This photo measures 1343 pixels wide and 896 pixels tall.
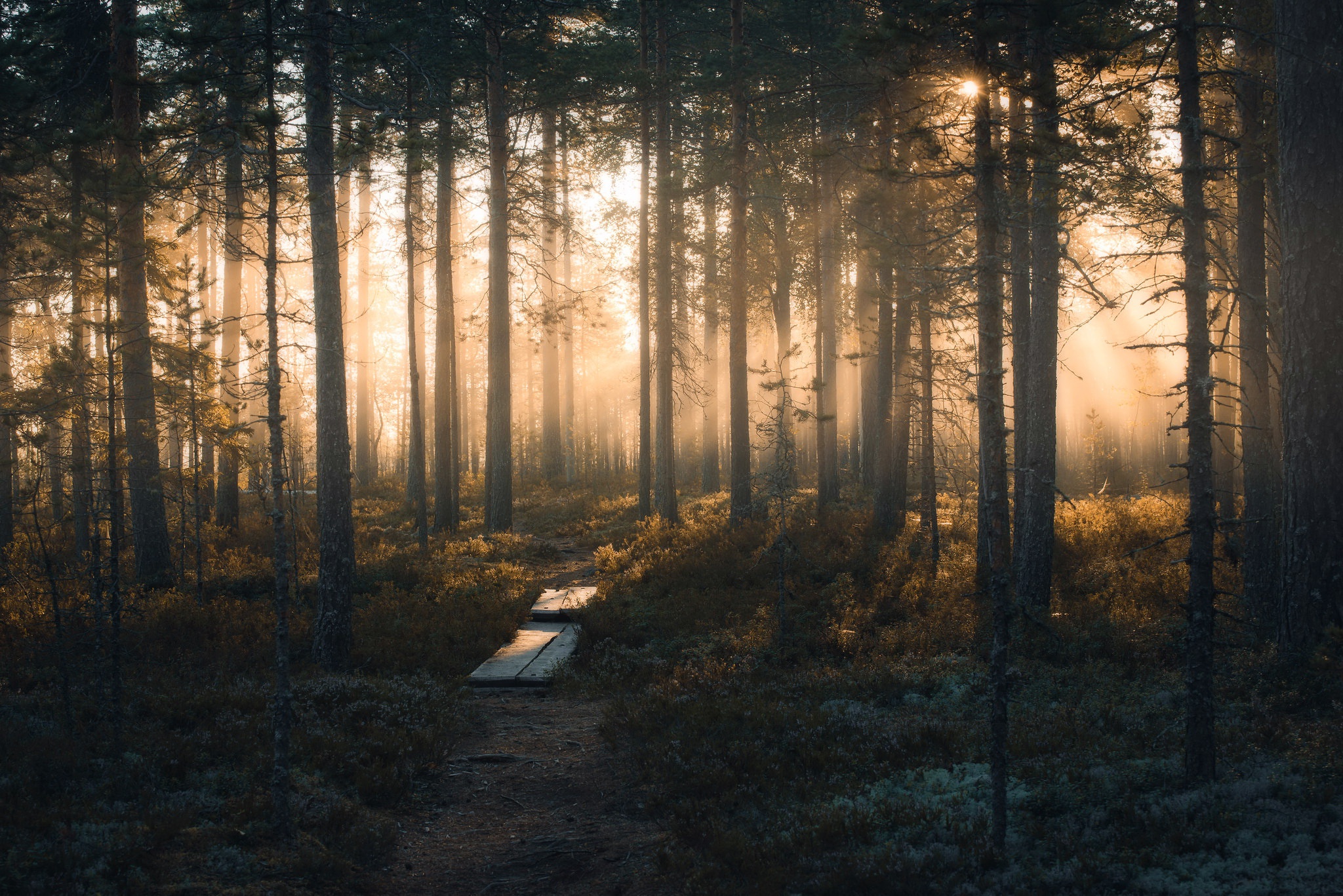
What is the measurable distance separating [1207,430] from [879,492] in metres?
10.6

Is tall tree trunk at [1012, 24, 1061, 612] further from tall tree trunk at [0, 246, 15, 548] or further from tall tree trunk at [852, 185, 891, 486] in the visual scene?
tall tree trunk at [0, 246, 15, 548]

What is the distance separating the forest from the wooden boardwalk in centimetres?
10

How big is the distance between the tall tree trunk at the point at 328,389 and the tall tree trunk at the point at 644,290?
973 cm

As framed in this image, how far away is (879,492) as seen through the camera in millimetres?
16125

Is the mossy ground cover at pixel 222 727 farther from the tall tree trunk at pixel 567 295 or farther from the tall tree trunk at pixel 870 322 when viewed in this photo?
the tall tree trunk at pixel 567 295

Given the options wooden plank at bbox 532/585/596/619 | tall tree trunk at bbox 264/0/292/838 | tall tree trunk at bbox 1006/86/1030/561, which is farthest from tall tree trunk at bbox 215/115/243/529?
tall tree trunk at bbox 1006/86/1030/561

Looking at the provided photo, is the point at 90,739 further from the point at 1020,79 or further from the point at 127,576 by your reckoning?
the point at 1020,79

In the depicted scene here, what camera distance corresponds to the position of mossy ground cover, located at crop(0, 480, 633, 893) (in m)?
5.23

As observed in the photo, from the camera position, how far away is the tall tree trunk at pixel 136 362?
13234 mm

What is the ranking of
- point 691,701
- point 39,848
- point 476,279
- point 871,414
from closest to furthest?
1. point 39,848
2. point 691,701
3. point 871,414
4. point 476,279

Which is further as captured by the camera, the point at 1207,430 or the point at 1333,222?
the point at 1333,222

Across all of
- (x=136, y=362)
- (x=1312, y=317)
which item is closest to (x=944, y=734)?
(x=1312, y=317)

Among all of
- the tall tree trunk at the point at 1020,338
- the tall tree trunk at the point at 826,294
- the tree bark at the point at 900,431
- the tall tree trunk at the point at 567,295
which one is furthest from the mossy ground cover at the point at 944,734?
the tall tree trunk at the point at 567,295

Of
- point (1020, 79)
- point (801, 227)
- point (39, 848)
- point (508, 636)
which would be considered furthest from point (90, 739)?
point (801, 227)
